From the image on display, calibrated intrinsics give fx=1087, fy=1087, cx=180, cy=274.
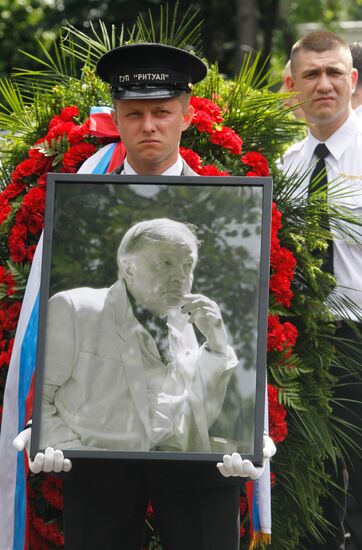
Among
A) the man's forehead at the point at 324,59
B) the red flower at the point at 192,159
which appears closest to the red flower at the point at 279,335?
the red flower at the point at 192,159

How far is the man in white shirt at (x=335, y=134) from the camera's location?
14.4ft

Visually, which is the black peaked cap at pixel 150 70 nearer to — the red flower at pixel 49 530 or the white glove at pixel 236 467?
the white glove at pixel 236 467

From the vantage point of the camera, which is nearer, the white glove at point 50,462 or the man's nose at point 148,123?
the white glove at point 50,462

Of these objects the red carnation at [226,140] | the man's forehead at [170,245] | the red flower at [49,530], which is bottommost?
the red flower at [49,530]

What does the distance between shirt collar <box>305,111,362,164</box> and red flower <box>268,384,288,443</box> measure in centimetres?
139

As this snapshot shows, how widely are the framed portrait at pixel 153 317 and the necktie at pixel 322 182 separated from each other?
949 mm

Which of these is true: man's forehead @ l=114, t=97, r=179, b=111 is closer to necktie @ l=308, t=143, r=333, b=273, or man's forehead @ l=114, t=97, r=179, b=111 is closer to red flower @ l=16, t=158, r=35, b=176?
red flower @ l=16, t=158, r=35, b=176

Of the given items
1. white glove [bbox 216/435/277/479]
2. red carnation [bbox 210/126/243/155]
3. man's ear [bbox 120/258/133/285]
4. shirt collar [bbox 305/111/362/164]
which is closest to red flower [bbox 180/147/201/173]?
red carnation [bbox 210/126/243/155]

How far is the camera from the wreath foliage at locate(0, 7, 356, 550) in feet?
12.2

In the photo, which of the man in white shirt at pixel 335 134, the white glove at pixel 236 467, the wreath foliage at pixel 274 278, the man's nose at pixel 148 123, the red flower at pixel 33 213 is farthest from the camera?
the man in white shirt at pixel 335 134

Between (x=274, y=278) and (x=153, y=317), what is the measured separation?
80 centimetres

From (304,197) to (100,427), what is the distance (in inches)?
56.6

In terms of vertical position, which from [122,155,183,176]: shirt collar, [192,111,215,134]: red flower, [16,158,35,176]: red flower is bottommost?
[122,155,183,176]: shirt collar

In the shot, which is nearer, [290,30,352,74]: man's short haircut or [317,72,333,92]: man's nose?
[317,72,333,92]: man's nose
